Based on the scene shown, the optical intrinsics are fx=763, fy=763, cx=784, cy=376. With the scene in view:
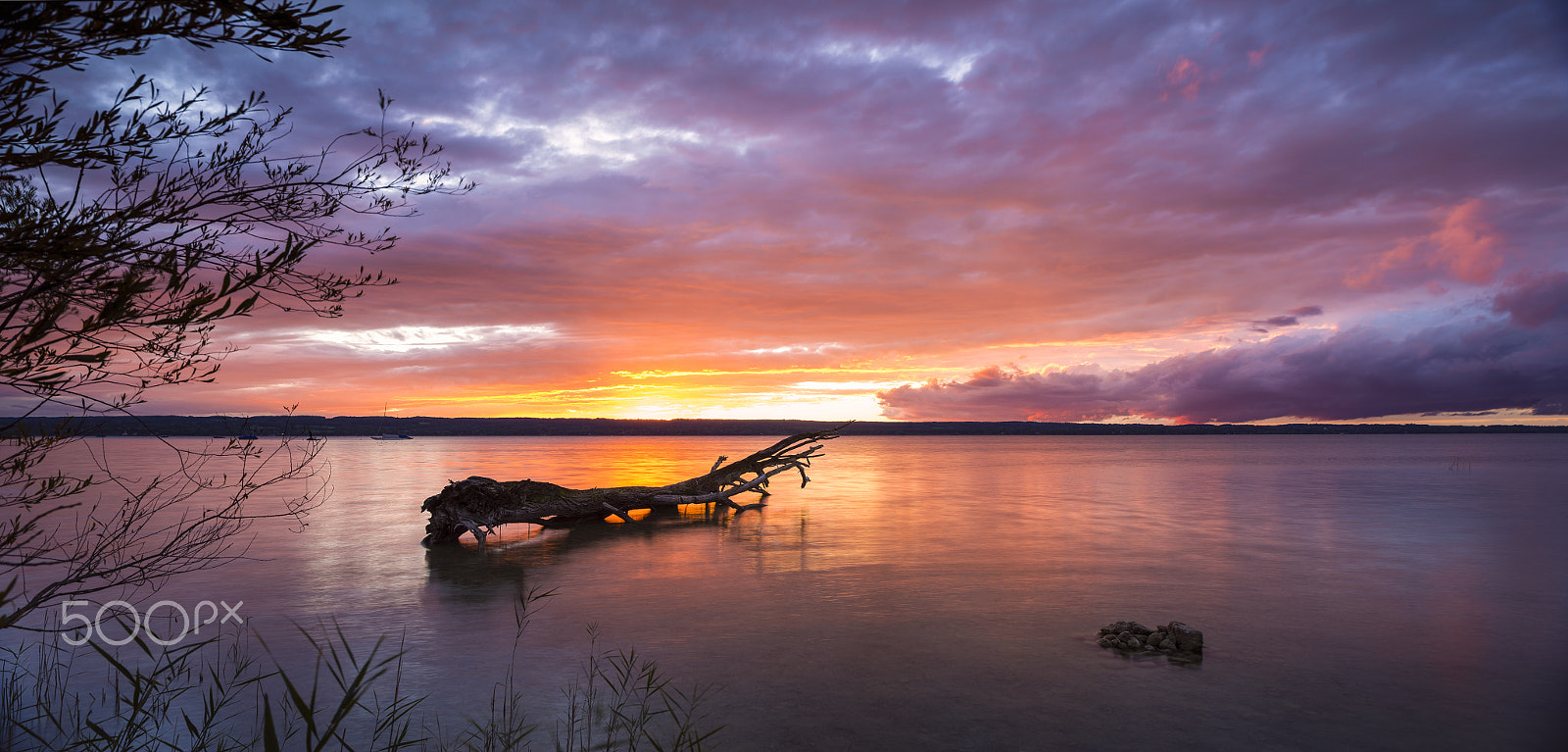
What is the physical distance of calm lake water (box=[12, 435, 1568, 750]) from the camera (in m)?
8.83

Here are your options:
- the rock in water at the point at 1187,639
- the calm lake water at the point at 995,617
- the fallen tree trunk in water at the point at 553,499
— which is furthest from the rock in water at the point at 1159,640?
the fallen tree trunk in water at the point at 553,499

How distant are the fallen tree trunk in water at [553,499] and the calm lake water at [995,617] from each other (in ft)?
2.65

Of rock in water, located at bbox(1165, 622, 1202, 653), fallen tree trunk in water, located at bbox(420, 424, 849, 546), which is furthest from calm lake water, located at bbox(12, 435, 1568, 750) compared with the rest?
fallen tree trunk in water, located at bbox(420, 424, 849, 546)

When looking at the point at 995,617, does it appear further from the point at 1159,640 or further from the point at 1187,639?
the point at 1187,639

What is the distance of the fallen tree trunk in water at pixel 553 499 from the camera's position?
70.1 feet

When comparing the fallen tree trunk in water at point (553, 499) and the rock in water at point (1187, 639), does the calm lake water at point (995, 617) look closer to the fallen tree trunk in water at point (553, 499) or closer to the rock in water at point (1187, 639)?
the rock in water at point (1187, 639)

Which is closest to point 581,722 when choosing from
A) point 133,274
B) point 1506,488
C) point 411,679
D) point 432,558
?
point 411,679

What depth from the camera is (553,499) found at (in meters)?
23.4

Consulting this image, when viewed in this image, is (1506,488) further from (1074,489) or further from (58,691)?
(58,691)

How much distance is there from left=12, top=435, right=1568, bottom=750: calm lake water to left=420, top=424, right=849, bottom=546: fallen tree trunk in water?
31.8 inches

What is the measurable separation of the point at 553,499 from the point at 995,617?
14.7 meters

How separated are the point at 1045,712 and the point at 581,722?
5.37 meters

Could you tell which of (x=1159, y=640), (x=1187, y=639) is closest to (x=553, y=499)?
(x=1159, y=640)

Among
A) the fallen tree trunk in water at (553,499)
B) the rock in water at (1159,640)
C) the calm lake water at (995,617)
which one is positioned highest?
the fallen tree trunk in water at (553,499)
